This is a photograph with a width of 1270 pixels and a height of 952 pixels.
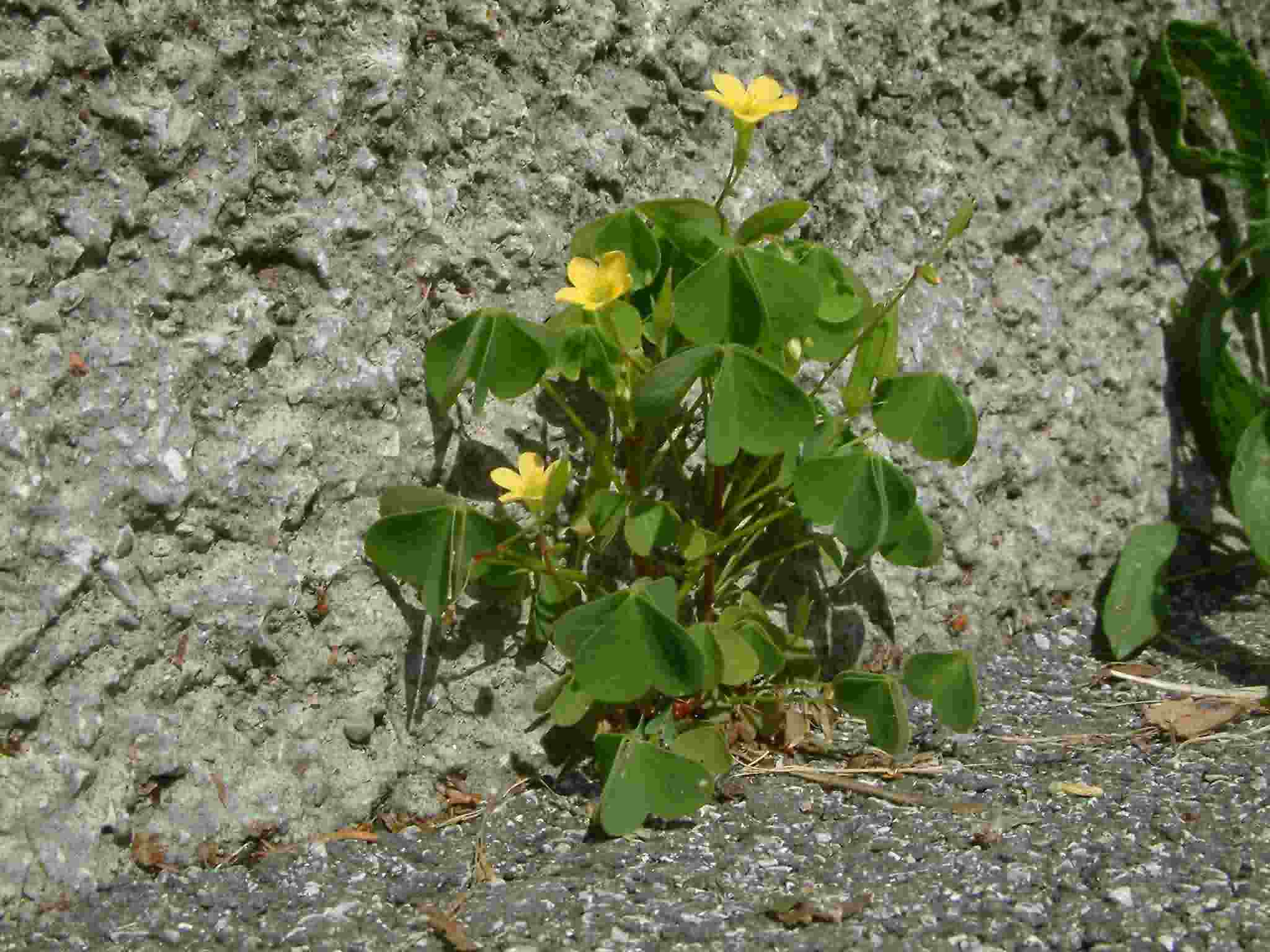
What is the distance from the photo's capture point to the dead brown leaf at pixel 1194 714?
6.48 ft

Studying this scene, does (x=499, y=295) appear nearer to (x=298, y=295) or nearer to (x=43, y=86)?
(x=298, y=295)

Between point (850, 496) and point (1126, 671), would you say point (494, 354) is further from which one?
point (1126, 671)

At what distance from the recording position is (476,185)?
6.10 feet

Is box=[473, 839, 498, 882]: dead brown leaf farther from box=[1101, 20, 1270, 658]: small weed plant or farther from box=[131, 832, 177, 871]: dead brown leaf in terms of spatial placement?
Answer: box=[1101, 20, 1270, 658]: small weed plant

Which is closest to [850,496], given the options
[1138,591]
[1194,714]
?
[1194,714]

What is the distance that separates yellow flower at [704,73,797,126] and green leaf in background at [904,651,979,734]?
2.48ft

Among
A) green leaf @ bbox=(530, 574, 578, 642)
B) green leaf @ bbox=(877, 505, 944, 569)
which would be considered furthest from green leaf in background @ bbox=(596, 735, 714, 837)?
green leaf @ bbox=(877, 505, 944, 569)

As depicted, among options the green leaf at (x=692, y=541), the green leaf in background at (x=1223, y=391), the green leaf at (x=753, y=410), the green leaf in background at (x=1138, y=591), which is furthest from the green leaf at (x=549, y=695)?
the green leaf in background at (x=1223, y=391)

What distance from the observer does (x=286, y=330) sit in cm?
173

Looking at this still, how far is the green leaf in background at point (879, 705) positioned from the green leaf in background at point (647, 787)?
29cm

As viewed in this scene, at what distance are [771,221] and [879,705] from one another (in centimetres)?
66

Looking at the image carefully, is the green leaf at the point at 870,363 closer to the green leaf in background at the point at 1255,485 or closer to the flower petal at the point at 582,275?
the flower petal at the point at 582,275

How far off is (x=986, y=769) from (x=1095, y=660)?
1.86 feet

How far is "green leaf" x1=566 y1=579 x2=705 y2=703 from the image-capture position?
1559 millimetres
